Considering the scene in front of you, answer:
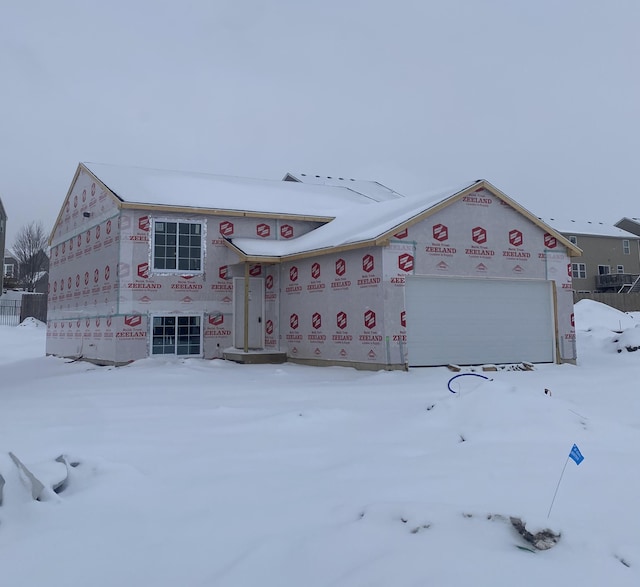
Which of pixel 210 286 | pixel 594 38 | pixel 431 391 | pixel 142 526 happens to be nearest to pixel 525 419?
pixel 431 391

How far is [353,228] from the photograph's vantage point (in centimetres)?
1587

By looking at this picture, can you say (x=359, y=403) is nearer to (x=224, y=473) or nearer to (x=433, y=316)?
(x=224, y=473)

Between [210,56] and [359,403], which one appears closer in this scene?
[359,403]

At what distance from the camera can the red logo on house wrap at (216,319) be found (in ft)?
55.0

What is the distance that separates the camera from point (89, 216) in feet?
61.0

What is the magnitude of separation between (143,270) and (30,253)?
→ 2210 inches

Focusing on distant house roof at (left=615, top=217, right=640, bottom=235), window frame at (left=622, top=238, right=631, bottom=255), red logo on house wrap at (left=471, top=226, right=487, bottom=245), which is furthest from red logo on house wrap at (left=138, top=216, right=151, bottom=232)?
distant house roof at (left=615, top=217, right=640, bottom=235)

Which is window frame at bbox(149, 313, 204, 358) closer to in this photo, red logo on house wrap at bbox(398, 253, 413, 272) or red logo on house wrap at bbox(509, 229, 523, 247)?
red logo on house wrap at bbox(398, 253, 413, 272)

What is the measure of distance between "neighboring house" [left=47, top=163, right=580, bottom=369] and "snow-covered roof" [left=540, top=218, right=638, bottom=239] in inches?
1197

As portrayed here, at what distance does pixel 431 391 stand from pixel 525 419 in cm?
345

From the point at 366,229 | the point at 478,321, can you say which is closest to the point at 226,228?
the point at 366,229

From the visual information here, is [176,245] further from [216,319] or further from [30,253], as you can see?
[30,253]

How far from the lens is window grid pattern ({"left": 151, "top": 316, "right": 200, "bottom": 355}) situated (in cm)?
1616

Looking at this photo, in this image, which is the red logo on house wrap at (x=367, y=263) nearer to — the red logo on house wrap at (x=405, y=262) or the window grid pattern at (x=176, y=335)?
the red logo on house wrap at (x=405, y=262)
